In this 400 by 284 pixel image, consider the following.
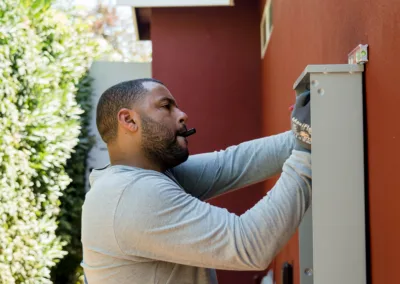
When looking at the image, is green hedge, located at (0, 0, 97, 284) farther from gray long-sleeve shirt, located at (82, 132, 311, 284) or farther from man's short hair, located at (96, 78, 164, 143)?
gray long-sleeve shirt, located at (82, 132, 311, 284)

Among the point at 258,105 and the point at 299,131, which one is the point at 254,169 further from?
the point at 258,105

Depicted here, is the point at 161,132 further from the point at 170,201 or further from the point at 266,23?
the point at 266,23

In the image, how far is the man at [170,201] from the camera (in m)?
1.49

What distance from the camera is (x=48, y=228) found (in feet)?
19.5

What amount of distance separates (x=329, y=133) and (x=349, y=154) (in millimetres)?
76

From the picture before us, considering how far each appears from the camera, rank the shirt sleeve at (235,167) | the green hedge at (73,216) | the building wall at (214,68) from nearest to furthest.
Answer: the shirt sleeve at (235,167) → the building wall at (214,68) → the green hedge at (73,216)

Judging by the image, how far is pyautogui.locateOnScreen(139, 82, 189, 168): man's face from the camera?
1.84 m

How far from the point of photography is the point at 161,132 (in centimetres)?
184

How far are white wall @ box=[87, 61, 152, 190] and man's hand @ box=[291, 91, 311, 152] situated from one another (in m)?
6.50

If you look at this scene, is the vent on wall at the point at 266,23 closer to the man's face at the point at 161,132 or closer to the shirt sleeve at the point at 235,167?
the shirt sleeve at the point at 235,167

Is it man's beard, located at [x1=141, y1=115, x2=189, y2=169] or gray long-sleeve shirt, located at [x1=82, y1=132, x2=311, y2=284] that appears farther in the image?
man's beard, located at [x1=141, y1=115, x2=189, y2=169]

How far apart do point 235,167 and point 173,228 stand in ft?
1.98

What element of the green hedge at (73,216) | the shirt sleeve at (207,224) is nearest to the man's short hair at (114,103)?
the shirt sleeve at (207,224)

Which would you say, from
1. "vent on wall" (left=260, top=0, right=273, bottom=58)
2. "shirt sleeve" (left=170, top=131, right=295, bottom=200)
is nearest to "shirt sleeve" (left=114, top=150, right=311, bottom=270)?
"shirt sleeve" (left=170, top=131, right=295, bottom=200)
